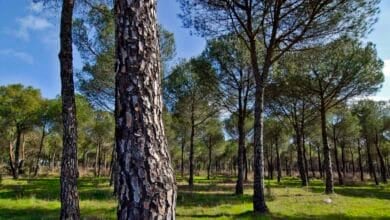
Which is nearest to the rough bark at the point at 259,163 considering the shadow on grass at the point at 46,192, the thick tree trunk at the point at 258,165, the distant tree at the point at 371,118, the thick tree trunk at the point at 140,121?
the thick tree trunk at the point at 258,165

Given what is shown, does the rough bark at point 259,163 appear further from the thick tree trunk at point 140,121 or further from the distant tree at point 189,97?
the distant tree at point 189,97

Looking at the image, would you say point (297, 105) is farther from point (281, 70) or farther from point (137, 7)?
point (137, 7)

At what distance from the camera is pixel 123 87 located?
3.05m

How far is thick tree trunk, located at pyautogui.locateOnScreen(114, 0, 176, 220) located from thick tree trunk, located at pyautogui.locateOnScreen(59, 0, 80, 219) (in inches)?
212

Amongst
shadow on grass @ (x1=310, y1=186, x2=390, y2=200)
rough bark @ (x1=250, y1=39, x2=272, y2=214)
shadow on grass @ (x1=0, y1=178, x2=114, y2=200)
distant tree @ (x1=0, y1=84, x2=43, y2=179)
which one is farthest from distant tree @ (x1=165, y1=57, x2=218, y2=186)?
distant tree @ (x1=0, y1=84, x2=43, y2=179)

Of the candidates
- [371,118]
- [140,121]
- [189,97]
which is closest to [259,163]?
[140,121]

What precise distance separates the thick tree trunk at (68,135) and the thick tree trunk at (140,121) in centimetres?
539

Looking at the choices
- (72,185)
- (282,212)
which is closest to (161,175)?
(72,185)

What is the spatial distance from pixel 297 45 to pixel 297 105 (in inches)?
568

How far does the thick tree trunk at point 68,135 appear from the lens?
7.72 m

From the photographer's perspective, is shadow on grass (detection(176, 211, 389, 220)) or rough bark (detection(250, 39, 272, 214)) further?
rough bark (detection(250, 39, 272, 214))

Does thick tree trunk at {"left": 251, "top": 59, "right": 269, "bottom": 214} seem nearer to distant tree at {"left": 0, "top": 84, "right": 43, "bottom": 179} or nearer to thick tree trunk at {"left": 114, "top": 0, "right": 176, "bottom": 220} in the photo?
thick tree trunk at {"left": 114, "top": 0, "right": 176, "bottom": 220}

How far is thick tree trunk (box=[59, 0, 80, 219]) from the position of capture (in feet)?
25.3

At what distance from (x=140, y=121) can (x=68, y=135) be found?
559 centimetres
